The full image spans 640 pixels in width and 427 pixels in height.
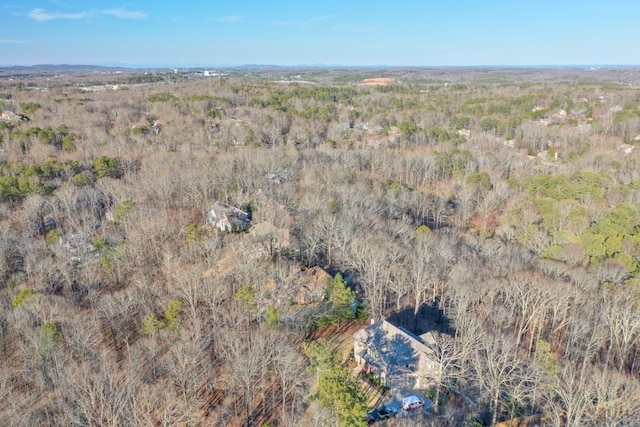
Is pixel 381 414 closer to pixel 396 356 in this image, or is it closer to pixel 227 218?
pixel 396 356

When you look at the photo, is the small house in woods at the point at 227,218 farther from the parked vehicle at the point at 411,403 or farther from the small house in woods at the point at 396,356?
the parked vehicle at the point at 411,403

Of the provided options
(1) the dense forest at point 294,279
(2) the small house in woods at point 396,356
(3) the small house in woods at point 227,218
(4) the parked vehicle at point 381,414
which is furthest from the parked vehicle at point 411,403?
(3) the small house in woods at point 227,218

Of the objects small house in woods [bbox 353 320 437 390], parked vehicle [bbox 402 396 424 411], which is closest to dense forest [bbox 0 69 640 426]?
parked vehicle [bbox 402 396 424 411]

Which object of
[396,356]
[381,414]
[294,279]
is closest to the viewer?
[381,414]

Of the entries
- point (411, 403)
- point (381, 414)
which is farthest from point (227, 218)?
point (411, 403)

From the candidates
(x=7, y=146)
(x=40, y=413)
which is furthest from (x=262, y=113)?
(x=40, y=413)

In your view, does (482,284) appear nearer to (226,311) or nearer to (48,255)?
(226,311)
